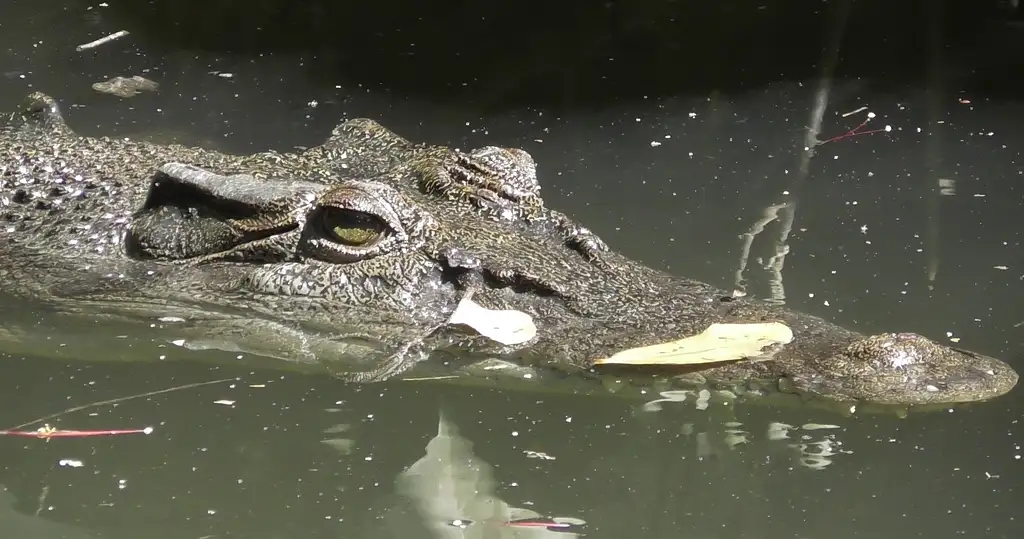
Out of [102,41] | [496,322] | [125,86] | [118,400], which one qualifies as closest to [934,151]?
[496,322]

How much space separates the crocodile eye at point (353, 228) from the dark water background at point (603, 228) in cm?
53

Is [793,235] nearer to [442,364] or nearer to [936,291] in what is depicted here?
[936,291]

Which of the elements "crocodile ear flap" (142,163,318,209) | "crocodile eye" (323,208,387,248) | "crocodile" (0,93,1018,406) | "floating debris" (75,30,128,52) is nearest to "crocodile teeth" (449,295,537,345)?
"crocodile" (0,93,1018,406)

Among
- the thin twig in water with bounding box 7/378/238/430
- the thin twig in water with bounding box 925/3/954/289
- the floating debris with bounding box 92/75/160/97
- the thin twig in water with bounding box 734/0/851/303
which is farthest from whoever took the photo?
the floating debris with bounding box 92/75/160/97

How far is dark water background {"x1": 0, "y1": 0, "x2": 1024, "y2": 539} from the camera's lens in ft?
10.6

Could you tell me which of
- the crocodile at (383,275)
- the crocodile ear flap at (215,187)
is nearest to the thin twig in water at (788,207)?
the crocodile at (383,275)

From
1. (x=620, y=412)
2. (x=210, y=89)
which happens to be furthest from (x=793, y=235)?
(x=210, y=89)

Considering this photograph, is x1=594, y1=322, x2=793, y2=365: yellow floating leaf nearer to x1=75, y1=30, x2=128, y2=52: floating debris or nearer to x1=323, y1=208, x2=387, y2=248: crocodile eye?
x1=323, y1=208, x2=387, y2=248: crocodile eye

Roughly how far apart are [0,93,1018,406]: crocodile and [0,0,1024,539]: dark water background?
14cm

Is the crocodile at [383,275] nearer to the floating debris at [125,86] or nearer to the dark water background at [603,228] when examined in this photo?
the dark water background at [603,228]

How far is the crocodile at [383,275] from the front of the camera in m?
3.46

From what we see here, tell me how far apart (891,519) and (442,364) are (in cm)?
151

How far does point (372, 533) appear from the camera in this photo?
10.2 feet

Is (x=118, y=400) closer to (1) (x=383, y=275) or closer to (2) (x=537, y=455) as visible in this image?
(1) (x=383, y=275)
